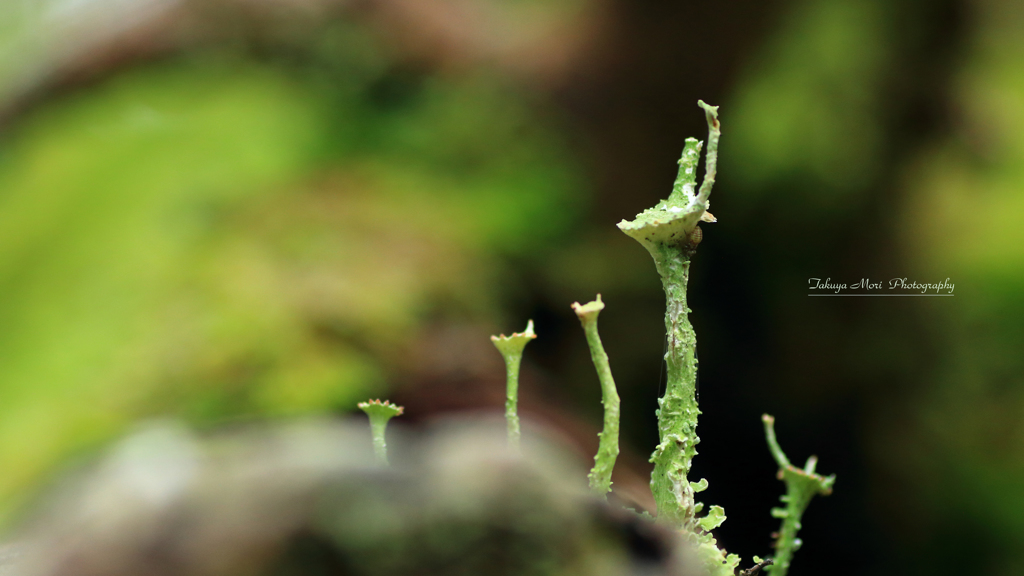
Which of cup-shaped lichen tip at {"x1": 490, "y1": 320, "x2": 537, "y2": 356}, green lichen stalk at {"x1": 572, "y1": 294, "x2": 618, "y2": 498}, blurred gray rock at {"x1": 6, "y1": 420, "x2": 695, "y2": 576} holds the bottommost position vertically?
blurred gray rock at {"x1": 6, "y1": 420, "x2": 695, "y2": 576}

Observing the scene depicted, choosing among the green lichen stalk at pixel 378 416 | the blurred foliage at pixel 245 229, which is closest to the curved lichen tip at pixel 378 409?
the green lichen stalk at pixel 378 416

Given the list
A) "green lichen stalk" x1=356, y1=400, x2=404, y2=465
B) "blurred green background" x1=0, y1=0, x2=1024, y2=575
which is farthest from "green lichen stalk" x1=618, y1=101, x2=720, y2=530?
"blurred green background" x1=0, y1=0, x2=1024, y2=575

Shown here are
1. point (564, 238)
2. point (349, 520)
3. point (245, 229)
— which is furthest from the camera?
point (564, 238)

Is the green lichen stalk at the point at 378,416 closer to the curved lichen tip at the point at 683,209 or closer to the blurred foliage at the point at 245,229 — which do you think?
the curved lichen tip at the point at 683,209

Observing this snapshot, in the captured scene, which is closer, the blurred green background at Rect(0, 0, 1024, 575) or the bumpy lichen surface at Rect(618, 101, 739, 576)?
the bumpy lichen surface at Rect(618, 101, 739, 576)

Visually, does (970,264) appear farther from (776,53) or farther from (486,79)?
(486,79)

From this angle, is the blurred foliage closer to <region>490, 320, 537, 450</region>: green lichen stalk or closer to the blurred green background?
the blurred green background

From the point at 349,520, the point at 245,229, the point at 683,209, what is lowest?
the point at 349,520

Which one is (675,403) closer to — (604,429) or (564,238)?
(604,429)

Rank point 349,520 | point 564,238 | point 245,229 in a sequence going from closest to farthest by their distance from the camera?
point 349,520, point 245,229, point 564,238

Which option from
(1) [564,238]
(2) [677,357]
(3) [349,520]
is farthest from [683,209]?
(1) [564,238]
